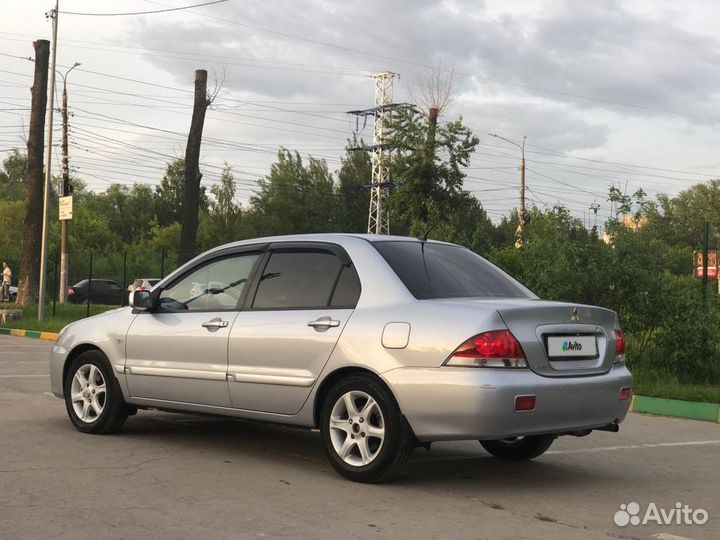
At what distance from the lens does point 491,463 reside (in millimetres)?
6965

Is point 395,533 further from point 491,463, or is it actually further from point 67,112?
point 67,112

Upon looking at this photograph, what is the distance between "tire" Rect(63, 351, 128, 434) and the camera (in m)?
7.62

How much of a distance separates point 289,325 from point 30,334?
→ 18.1 m

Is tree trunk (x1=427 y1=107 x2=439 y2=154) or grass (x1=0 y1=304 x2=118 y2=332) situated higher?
tree trunk (x1=427 y1=107 x2=439 y2=154)

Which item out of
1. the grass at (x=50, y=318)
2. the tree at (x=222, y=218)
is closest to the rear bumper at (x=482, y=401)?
the grass at (x=50, y=318)

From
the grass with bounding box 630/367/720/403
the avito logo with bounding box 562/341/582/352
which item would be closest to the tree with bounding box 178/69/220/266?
the grass with bounding box 630/367/720/403

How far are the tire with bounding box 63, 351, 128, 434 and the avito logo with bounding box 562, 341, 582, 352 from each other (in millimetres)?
3568

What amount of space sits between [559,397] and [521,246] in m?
9.25

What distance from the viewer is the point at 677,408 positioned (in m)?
10.4

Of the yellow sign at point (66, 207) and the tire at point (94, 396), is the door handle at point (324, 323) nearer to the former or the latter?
the tire at point (94, 396)

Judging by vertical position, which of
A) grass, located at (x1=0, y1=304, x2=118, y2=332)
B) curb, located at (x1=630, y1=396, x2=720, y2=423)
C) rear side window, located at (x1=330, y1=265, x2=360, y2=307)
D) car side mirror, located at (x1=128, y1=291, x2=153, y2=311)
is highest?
rear side window, located at (x1=330, y1=265, x2=360, y2=307)
